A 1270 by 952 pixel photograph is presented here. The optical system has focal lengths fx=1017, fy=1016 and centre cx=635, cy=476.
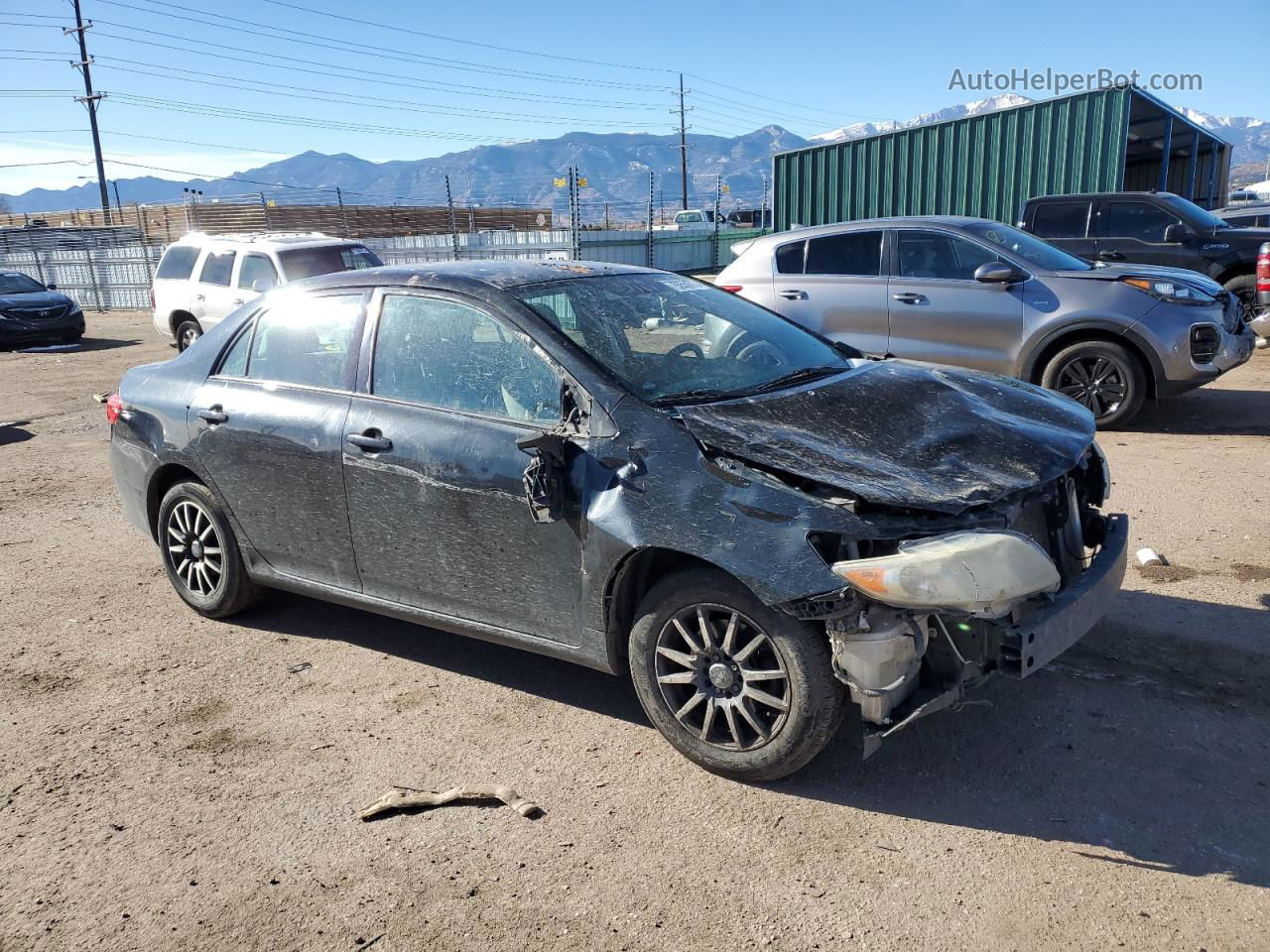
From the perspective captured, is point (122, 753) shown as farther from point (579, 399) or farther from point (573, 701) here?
point (579, 399)

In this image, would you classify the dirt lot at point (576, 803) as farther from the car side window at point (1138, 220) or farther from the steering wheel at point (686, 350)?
the car side window at point (1138, 220)

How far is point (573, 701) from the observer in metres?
4.04

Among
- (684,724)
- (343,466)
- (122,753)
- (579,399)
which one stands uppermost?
(579,399)

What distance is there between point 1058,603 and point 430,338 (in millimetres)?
2498

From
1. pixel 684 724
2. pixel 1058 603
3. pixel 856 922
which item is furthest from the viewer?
pixel 684 724

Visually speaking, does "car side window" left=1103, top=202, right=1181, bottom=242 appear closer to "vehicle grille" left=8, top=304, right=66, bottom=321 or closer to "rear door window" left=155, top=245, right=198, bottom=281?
"rear door window" left=155, top=245, right=198, bottom=281

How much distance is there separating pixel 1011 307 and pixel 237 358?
6129 mm

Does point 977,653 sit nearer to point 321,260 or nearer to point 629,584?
point 629,584

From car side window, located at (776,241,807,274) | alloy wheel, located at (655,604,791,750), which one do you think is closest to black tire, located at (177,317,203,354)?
car side window, located at (776,241,807,274)

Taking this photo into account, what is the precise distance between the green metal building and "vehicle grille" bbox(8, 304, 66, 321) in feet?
46.8

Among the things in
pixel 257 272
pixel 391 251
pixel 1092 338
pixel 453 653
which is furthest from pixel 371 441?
pixel 391 251

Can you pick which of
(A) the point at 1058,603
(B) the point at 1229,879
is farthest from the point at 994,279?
(B) the point at 1229,879

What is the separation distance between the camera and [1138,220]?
12.6 meters

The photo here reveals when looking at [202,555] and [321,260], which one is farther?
[321,260]
